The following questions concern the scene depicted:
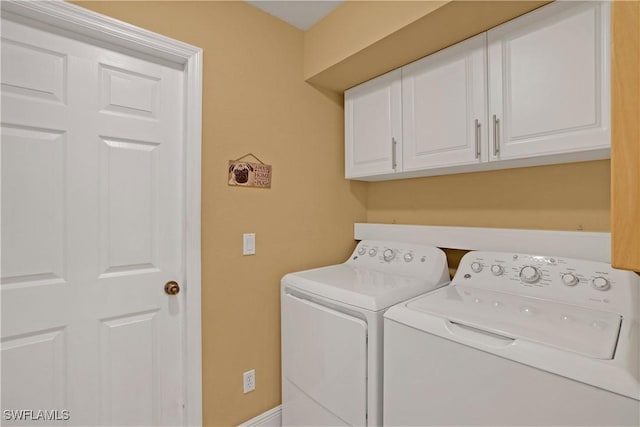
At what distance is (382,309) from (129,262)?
45.3 inches

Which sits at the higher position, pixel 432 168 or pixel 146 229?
pixel 432 168

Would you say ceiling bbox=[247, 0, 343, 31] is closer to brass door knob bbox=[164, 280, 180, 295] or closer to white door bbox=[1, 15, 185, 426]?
white door bbox=[1, 15, 185, 426]

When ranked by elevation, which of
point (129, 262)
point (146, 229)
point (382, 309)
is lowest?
point (382, 309)

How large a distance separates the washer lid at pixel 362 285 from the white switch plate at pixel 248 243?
24cm

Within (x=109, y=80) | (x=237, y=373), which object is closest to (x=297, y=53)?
(x=109, y=80)

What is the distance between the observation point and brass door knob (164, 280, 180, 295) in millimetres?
1436

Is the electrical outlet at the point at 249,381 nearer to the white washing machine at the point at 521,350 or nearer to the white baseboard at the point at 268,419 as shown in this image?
the white baseboard at the point at 268,419

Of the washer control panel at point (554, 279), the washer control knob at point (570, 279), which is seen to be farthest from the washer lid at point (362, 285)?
the washer control knob at point (570, 279)

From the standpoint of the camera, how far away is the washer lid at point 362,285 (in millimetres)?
1239

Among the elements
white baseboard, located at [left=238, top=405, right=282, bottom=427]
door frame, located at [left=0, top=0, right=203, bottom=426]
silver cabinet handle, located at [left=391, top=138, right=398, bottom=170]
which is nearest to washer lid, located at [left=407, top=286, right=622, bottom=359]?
silver cabinet handle, located at [left=391, top=138, right=398, bottom=170]

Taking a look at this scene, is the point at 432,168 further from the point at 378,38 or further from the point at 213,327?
the point at 213,327

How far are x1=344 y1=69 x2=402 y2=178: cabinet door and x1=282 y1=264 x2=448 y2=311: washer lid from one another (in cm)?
65

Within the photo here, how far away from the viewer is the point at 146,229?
138cm

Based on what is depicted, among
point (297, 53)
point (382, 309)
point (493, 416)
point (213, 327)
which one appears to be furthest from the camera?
point (297, 53)
